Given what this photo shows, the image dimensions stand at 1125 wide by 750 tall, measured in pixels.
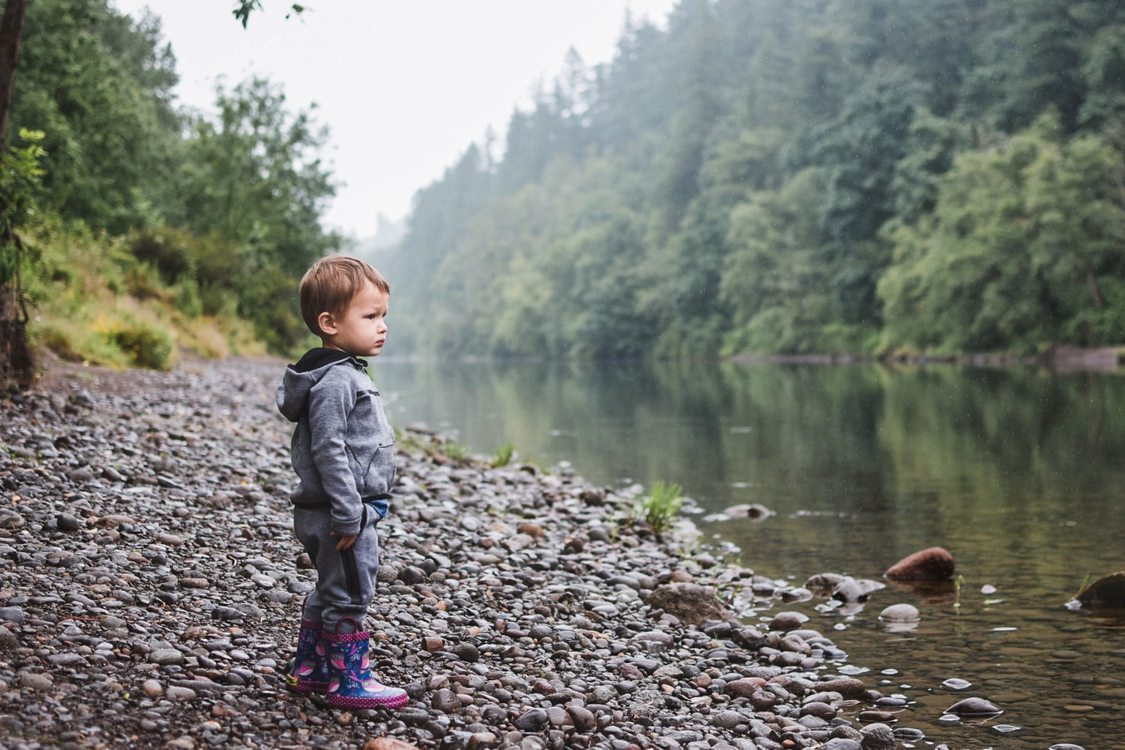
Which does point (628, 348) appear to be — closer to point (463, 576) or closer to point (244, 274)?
point (244, 274)

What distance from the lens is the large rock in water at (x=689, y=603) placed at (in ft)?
22.6

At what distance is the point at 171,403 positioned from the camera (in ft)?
43.4

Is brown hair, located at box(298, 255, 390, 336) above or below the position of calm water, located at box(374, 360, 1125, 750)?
above

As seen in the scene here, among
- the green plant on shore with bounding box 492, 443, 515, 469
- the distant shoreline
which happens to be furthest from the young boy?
the distant shoreline

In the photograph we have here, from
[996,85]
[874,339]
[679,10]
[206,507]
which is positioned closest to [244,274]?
Result: [206,507]

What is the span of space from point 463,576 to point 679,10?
134 m

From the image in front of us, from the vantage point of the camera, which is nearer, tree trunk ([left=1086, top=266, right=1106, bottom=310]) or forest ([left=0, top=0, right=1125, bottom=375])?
forest ([left=0, top=0, right=1125, bottom=375])

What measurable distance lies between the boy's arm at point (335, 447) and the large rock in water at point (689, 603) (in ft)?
11.4

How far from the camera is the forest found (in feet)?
79.3

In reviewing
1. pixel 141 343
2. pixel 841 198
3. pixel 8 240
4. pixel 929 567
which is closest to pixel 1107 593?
pixel 929 567

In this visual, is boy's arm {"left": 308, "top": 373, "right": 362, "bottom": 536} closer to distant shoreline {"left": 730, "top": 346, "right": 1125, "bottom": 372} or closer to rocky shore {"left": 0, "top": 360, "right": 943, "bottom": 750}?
rocky shore {"left": 0, "top": 360, "right": 943, "bottom": 750}

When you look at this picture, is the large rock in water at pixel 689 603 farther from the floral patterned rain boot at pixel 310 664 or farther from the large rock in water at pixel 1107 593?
the floral patterned rain boot at pixel 310 664

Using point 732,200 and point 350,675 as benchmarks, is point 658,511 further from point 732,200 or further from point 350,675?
point 732,200

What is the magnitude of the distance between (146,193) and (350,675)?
35.5 m
